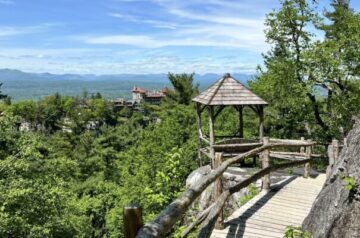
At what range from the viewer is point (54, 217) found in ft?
64.7

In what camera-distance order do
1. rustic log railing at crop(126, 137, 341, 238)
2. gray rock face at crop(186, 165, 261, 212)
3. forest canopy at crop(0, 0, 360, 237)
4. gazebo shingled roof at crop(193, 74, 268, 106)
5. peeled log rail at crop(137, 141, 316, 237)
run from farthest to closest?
1. forest canopy at crop(0, 0, 360, 237)
2. gazebo shingled roof at crop(193, 74, 268, 106)
3. gray rock face at crop(186, 165, 261, 212)
4. rustic log railing at crop(126, 137, 341, 238)
5. peeled log rail at crop(137, 141, 316, 237)

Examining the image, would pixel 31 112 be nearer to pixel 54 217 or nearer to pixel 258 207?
pixel 54 217

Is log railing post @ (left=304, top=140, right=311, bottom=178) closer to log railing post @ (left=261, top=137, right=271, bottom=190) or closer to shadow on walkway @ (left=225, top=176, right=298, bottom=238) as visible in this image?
shadow on walkway @ (left=225, top=176, right=298, bottom=238)

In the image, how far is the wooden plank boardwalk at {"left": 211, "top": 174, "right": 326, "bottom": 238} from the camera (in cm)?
726

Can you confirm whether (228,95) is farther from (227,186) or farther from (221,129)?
(221,129)

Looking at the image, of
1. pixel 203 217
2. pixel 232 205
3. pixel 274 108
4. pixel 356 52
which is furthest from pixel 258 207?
pixel 274 108

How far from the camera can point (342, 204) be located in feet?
16.0

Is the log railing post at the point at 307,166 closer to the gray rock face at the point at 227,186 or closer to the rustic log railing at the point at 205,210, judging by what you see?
the rustic log railing at the point at 205,210

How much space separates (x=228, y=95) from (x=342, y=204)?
9.47 m

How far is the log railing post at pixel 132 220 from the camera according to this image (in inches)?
113

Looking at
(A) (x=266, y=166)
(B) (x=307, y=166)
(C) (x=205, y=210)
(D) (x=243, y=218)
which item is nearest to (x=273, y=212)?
(D) (x=243, y=218)

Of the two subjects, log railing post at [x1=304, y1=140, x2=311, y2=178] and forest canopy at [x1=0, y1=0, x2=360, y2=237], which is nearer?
log railing post at [x1=304, y1=140, x2=311, y2=178]

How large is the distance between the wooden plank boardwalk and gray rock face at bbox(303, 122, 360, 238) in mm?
1685

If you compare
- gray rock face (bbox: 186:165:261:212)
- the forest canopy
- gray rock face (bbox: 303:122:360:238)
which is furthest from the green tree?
gray rock face (bbox: 303:122:360:238)
